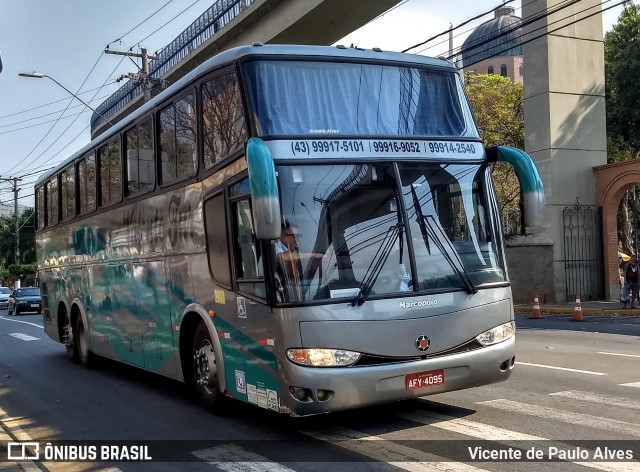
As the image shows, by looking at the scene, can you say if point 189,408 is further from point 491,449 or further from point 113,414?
point 491,449

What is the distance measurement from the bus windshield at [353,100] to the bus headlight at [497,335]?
1907mm

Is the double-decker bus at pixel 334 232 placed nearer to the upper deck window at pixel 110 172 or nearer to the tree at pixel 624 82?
the upper deck window at pixel 110 172

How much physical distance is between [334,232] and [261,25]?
811 inches

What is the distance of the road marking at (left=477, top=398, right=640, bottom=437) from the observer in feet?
21.8

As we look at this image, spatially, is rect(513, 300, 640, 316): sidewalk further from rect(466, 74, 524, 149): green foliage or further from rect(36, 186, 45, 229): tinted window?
rect(466, 74, 524, 149): green foliage

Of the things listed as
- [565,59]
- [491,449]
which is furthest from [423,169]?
[565,59]

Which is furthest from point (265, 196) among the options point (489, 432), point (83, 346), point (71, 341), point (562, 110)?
point (562, 110)

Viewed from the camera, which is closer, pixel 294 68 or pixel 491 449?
pixel 491 449

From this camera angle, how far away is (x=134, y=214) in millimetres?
9977

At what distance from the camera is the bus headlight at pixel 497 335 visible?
22.3 feet

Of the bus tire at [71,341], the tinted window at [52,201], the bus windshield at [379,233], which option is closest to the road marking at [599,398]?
the bus windshield at [379,233]

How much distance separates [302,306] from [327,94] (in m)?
2.07

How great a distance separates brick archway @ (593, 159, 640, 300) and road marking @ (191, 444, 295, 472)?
69.9ft

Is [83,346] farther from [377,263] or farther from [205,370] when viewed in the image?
[377,263]
